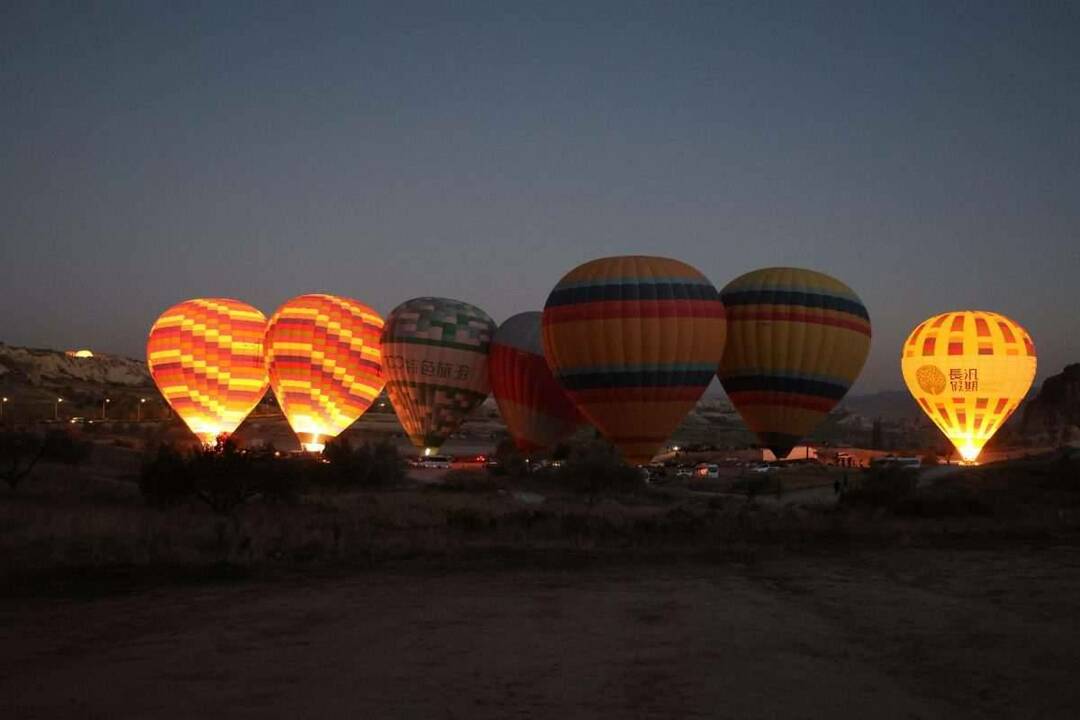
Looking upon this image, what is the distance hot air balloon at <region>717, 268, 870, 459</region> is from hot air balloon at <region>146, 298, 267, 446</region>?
57.9ft

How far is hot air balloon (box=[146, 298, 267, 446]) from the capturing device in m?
35.9

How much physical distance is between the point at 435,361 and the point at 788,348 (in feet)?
38.7

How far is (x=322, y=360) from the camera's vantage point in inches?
1378

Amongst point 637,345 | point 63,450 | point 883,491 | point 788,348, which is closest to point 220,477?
point 637,345

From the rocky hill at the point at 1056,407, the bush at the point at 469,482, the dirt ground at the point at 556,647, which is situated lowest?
the dirt ground at the point at 556,647

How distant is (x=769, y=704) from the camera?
23.4ft

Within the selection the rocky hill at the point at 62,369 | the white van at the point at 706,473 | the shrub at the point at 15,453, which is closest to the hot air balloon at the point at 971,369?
the white van at the point at 706,473

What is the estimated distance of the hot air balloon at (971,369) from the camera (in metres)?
35.9

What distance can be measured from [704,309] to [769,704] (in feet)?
60.4

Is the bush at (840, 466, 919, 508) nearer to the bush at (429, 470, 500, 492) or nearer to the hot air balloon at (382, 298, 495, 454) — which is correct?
the bush at (429, 470, 500, 492)

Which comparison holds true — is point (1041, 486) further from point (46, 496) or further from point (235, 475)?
point (46, 496)

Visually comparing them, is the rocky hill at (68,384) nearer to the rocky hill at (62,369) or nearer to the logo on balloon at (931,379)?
the rocky hill at (62,369)

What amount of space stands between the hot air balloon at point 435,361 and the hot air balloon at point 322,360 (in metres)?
1.46

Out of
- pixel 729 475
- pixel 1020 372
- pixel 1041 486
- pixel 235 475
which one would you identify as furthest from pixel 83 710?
pixel 729 475
